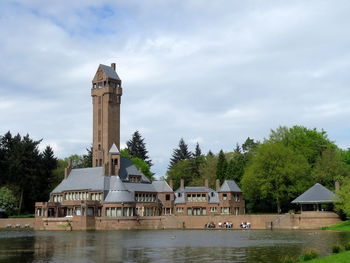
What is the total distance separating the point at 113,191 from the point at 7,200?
904 inches

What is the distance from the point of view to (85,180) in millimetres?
99125

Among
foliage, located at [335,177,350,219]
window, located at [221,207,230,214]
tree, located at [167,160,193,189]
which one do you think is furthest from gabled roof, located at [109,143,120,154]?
foliage, located at [335,177,350,219]

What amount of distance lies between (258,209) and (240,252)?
220ft

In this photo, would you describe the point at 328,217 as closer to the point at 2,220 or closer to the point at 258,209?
the point at 258,209

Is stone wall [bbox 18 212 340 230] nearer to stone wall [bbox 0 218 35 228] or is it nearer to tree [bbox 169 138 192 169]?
stone wall [bbox 0 218 35 228]

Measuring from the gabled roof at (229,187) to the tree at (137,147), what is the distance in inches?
2001

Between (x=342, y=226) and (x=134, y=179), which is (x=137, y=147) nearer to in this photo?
(x=134, y=179)

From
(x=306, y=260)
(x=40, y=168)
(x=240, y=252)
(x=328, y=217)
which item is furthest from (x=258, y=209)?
(x=306, y=260)

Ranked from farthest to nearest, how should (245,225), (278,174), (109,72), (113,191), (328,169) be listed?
(109,72) < (113,191) < (328,169) < (278,174) < (245,225)

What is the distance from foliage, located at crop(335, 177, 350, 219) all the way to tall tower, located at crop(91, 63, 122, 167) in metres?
50.0

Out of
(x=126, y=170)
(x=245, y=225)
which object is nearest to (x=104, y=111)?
(x=126, y=170)

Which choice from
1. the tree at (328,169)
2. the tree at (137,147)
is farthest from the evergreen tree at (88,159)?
the tree at (328,169)

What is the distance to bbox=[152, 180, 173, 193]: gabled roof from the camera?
347ft

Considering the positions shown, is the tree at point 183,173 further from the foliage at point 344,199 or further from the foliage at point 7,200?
the foliage at point 344,199
